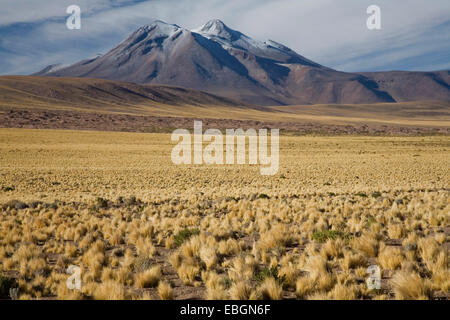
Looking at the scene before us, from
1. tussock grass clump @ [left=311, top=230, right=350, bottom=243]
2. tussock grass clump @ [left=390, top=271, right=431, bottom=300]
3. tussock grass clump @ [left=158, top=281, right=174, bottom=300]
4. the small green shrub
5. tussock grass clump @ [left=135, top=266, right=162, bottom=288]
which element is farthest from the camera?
tussock grass clump @ [left=311, top=230, right=350, bottom=243]

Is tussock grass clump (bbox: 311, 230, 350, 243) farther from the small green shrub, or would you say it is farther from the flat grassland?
the small green shrub

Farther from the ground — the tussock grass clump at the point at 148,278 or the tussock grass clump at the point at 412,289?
the tussock grass clump at the point at 412,289

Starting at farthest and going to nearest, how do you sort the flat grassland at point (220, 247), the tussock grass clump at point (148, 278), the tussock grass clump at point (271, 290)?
the tussock grass clump at point (148, 278) < the flat grassland at point (220, 247) < the tussock grass clump at point (271, 290)

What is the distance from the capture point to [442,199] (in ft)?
48.5

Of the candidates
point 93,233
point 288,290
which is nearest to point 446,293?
point 288,290

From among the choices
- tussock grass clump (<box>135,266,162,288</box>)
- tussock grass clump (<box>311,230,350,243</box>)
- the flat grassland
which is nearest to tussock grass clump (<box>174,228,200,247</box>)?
the flat grassland

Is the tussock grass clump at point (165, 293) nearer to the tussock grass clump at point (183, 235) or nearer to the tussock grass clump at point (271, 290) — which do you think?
the tussock grass clump at point (271, 290)

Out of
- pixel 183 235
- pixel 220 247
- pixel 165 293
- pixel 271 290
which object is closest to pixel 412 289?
pixel 271 290

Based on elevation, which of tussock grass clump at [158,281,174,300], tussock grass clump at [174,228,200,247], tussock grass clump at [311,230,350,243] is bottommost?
tussock grass clump at [158,281,174,300]

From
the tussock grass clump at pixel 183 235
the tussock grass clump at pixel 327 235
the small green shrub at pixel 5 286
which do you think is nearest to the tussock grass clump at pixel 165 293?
the small green shrub at pixel 5 286

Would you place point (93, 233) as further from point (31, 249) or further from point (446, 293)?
point (446, 293)

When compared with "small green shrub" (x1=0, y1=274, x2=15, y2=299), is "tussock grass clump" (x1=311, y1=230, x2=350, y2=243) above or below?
above

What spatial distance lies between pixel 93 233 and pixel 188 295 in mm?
5305

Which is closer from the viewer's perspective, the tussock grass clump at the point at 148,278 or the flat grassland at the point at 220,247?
the flat grassland at the point at 220,247
